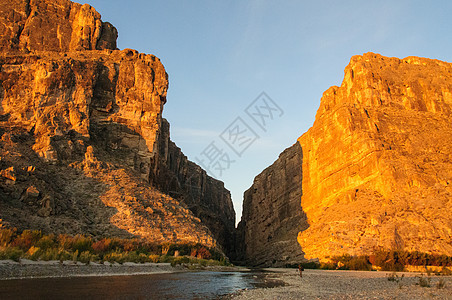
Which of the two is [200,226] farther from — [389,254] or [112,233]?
[389,254]

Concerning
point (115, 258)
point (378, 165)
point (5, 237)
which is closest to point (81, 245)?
point (115, 258)

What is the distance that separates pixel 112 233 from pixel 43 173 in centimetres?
1025

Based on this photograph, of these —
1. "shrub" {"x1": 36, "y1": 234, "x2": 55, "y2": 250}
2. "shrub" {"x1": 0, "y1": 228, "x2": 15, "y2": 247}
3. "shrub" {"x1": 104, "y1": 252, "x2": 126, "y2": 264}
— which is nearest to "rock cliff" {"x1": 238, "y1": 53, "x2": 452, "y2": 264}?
"shrub" {"x1": 104, "y1": 252, "x2": 126, "y2": 264}

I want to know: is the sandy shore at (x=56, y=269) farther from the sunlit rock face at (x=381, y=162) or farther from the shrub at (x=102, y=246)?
the sunlit rock face at (x=381, y=162)

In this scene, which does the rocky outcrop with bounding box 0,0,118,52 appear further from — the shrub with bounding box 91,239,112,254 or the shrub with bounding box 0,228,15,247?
the shrub with bounding box 91,239,112,254

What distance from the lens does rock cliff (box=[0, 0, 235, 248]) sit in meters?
29.2

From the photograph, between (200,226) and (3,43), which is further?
(3,43)

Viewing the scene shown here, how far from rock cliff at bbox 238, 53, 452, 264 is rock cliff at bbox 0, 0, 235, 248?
56.6 feet

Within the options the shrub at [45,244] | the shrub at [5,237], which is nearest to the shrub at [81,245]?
the shrub at [45,244]

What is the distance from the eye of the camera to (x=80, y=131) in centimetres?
3938

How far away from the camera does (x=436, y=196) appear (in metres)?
35.5

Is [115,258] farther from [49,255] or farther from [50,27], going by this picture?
[50,27]

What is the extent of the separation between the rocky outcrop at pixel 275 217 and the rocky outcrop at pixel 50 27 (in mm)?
41655

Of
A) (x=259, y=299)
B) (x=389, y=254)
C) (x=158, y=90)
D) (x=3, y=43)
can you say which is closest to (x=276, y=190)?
(x=158, y=90)
